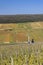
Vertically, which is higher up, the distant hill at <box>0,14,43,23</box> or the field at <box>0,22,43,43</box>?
the distant hill at <box>0,14,43,23</box>

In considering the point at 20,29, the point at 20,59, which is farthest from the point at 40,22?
the point at 20,59

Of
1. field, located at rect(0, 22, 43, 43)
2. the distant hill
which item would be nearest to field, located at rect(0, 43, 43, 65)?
field, located at rect(0, 22, 43, 43)

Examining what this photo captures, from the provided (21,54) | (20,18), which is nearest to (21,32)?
(20,18)

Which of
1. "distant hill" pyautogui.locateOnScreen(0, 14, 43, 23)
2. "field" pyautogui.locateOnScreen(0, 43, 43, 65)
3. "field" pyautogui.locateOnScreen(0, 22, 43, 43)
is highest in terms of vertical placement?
"distant hill" pyautogui.locateOnScreen(0, 14, 43, 23)

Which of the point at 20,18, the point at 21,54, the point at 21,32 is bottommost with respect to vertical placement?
the point at 21,54

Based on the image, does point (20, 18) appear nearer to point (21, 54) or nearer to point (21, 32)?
point (21, 32)

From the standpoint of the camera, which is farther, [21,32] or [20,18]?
[21,32]

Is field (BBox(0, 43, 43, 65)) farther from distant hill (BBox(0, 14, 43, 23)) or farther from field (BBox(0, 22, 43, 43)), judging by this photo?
distant hill (BBox(0, 14, 43, 23))

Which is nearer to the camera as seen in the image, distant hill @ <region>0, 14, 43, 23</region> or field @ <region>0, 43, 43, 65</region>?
distant hill @ <region>0, 14, 43, 23</region>
